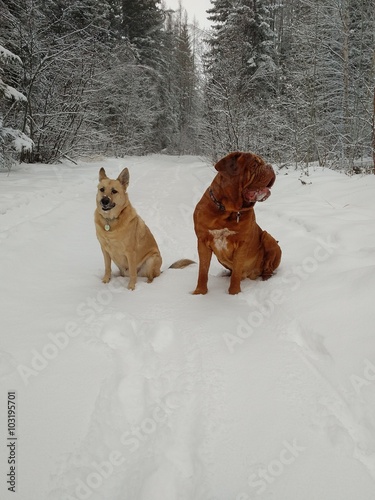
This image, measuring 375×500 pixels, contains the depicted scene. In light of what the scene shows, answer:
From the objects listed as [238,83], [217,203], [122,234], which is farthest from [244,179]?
[238,83]

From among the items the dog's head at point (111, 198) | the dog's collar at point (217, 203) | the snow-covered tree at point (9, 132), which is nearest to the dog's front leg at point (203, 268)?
the dog's collar at point (217, 203)

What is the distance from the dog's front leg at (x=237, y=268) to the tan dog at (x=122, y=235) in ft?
3.21

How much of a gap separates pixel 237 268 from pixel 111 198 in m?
1.49

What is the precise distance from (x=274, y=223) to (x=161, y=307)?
129 inches

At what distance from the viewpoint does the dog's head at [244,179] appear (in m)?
2.56

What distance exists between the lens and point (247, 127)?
1317cm

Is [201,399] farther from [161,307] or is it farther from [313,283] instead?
[313,283]

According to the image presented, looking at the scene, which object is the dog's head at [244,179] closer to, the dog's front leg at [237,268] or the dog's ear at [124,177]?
the dog's front leg at [237,268]

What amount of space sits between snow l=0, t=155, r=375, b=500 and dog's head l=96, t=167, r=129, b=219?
81cm

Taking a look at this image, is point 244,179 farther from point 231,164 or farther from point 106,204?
point 106,204

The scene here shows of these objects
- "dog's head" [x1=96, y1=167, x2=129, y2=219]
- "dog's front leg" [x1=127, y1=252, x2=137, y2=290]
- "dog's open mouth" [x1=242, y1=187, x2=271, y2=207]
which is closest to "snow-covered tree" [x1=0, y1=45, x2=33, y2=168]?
"dog's head" [x1=96, y1=167, x2=129, y2=219]

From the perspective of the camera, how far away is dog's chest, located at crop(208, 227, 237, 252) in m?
2.86

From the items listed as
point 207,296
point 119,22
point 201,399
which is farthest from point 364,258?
point 119,22

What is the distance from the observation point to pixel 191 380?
71.5 inches
